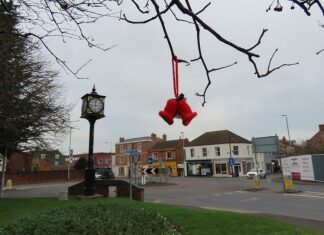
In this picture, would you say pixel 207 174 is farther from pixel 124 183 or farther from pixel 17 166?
pixel 124 183

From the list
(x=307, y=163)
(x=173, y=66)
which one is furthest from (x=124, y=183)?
(x=307, y=163)

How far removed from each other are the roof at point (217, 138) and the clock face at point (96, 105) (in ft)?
169

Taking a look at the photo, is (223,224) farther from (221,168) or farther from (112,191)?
(221,168)

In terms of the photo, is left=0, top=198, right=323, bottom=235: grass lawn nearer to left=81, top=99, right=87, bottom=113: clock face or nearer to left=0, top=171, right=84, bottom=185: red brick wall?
left=81, top=99, right=87, bottom=113: clock face

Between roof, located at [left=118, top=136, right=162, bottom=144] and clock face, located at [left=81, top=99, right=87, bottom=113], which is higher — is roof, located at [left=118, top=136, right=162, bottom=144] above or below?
above

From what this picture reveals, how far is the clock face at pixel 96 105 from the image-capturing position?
17703mm

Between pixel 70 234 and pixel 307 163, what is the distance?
33.8m

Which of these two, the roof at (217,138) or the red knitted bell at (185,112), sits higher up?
the roof at (217,138)

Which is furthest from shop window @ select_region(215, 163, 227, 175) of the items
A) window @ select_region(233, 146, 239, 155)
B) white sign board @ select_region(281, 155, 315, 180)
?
white sign board @ select_region(281, 155, 315, 180)

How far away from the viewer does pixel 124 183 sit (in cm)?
1977

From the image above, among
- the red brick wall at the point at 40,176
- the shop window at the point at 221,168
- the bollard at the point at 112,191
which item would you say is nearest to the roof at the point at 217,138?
the shop window at the point at 221,168

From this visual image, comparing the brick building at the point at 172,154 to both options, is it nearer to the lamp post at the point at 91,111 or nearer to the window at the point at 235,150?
the window at the point at 235,150

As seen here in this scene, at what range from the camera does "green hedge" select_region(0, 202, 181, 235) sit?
736 cm

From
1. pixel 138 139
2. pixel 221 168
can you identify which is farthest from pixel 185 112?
pixel 138 139
